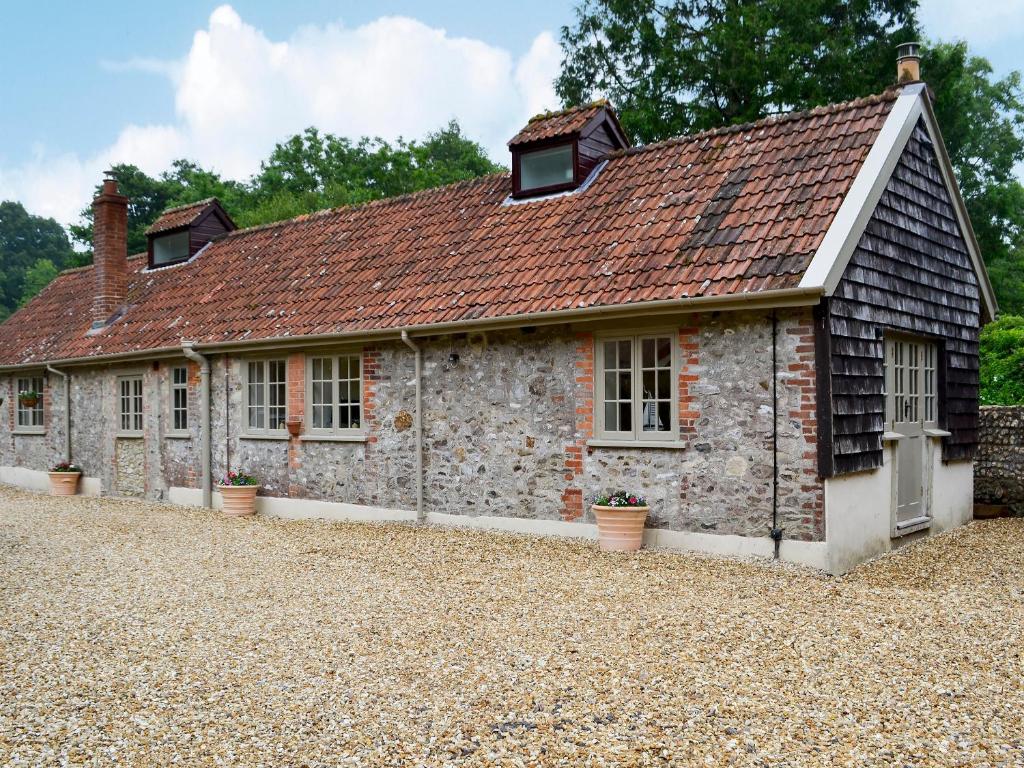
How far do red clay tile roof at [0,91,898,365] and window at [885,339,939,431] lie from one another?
2377mm

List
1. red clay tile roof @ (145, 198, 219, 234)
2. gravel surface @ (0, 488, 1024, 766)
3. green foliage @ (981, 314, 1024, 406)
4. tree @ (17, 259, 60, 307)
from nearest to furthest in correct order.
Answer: gravel surface @ (0, 488, 1024, 766)
green foliage @ (981, 314, 1024, 406)
red clay tile roof @ (145, 198, 219, 234)
tree @ (17, 259, 60, 307)

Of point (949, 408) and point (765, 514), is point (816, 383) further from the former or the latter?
point (949, 408)

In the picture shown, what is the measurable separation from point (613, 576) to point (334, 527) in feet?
15.8

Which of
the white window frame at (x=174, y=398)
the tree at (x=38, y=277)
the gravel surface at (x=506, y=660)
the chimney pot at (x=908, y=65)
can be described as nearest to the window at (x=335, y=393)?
the gravel surface at (x=506, y=660)

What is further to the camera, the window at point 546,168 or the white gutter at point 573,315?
the window at point 546,168

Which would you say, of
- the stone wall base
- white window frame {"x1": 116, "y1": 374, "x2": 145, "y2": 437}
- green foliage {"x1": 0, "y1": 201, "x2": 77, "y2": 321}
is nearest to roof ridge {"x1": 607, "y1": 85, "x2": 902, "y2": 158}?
white window frame {"x1": 116, "y1": 374, "x2": 145, "y2": 437}

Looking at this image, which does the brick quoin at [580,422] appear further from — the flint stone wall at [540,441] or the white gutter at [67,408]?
the white gutter at [67,408]

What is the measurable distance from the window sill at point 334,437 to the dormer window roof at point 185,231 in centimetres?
754

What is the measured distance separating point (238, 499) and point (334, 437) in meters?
2.11

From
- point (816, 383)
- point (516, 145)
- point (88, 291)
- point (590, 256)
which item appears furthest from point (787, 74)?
point (88, 291)

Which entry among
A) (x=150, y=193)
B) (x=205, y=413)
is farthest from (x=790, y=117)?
(x=150, y=193)

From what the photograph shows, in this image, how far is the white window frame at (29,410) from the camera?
719 inches

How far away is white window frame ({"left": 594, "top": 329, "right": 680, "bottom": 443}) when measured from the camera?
932 centimetres

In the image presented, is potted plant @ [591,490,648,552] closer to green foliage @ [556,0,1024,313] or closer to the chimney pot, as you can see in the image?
the chimney pot
